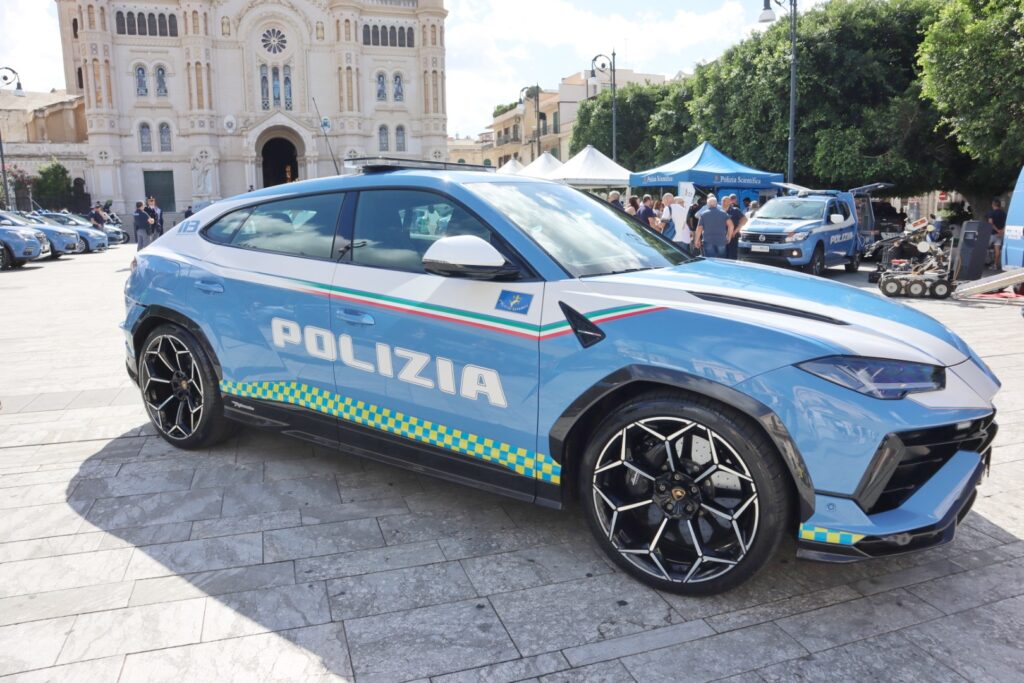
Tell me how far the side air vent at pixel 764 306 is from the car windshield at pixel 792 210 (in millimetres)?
14715

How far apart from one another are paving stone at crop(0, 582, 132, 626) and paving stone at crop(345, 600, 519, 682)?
100 centimetres

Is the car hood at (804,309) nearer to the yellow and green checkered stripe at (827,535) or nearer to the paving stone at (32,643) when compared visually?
the yellow and green checkered stripe at (827,535)

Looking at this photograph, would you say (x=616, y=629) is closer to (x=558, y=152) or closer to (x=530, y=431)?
(x=530, y=431)

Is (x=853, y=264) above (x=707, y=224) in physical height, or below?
below

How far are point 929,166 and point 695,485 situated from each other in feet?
82.3

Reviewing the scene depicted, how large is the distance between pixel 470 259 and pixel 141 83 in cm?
5991

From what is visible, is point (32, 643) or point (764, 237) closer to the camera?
point (32, 643)

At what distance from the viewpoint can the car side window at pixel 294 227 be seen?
12.5ft

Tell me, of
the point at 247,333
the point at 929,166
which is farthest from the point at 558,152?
the point at 247,333

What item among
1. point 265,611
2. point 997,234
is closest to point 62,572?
point 265,611

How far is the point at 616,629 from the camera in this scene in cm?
269

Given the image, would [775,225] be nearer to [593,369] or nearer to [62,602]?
[593,369]

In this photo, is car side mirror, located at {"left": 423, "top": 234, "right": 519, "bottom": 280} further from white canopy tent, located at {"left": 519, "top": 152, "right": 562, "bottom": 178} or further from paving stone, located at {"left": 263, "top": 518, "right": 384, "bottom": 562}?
white canopy tent, located at {"left": 519, "top": 152, "right": 562, "bottom": 178}

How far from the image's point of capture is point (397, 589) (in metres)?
2.98
